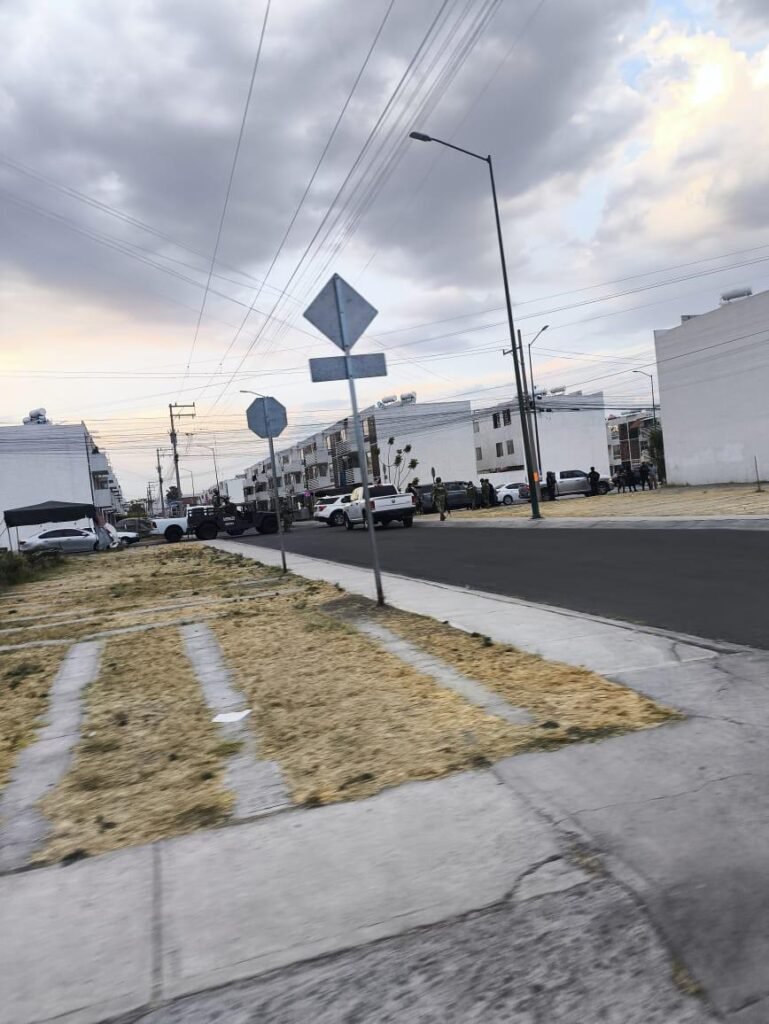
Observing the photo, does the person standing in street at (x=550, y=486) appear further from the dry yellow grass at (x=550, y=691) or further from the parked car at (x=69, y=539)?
the dry yellow grass at (x=550, y=691)

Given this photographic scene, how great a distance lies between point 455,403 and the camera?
82938 mm

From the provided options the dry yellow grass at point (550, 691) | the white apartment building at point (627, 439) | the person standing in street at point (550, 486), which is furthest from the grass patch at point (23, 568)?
the white apartment building at point (627, 439)

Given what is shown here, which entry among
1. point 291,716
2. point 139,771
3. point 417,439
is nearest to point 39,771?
point 139,771

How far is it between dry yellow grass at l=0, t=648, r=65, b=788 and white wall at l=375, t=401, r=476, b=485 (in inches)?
2894

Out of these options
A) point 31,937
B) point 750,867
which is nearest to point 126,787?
point 31,937

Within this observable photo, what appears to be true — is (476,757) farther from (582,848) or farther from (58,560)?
(58,560)

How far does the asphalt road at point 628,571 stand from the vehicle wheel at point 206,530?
22.0m

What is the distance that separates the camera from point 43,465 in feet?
200

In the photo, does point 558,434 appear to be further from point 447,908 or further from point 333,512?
point 447,908

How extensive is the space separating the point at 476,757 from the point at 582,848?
1.02 meters

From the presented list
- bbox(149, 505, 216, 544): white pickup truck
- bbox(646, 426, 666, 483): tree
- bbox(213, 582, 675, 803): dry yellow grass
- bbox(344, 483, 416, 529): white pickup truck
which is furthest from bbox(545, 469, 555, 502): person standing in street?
bbox(213, 582, 675, 803): dry yellow grass

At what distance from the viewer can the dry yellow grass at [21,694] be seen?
194 inches

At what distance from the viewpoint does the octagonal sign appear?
43.5ft

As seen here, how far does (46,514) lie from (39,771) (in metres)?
39.7
